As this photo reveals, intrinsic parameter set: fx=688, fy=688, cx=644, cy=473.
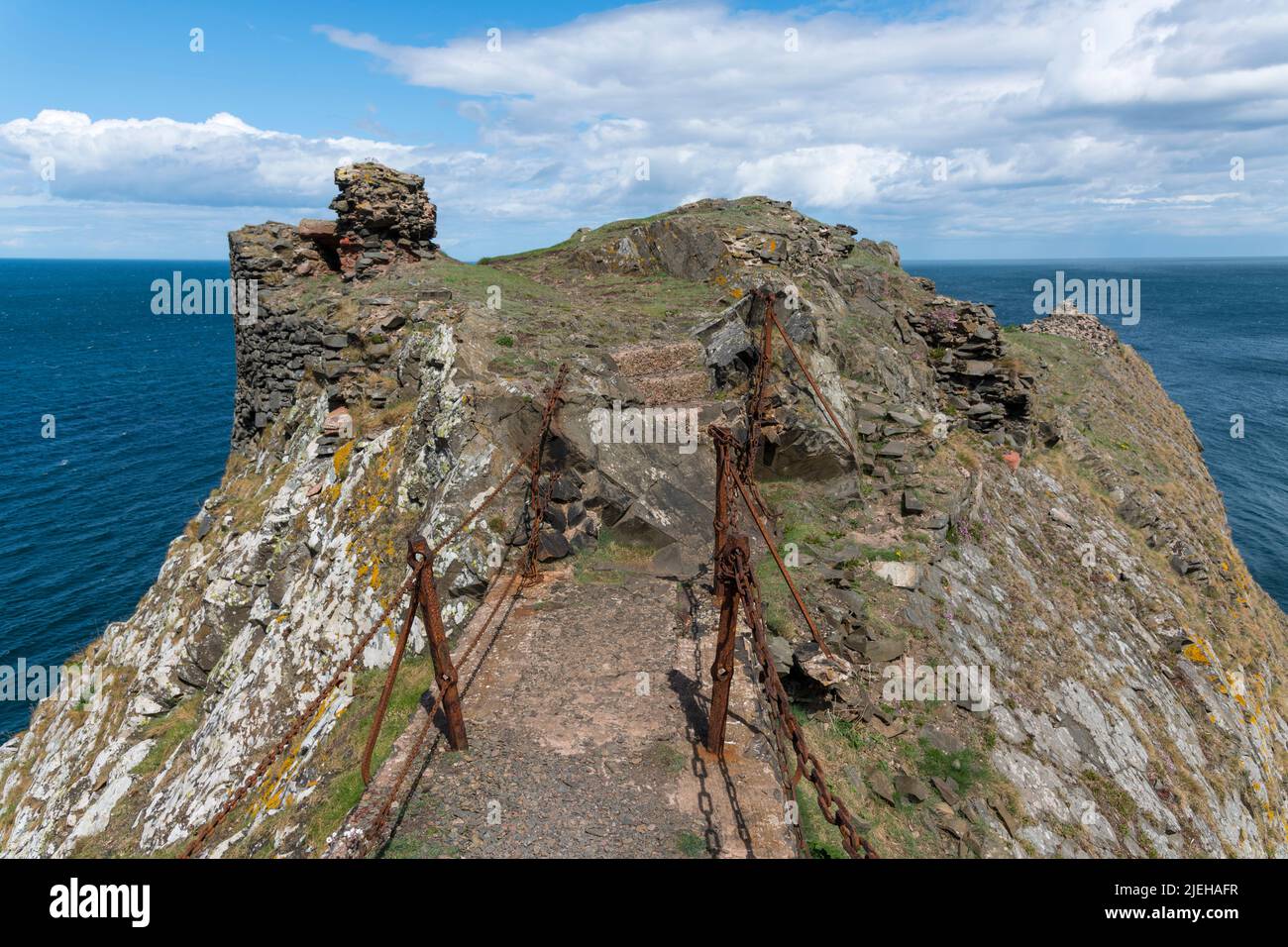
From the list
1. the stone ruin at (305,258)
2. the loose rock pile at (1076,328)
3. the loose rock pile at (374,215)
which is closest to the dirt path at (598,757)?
the stone ruin at (305,258)

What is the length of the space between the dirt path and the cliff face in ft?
4.12

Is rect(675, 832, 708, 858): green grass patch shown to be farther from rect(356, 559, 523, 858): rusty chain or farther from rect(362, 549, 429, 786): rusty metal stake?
rect(362, 549, 429, 786): rusty metal stake

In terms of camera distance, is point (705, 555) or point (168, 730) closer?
point (705, 555)

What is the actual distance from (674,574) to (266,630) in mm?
8614

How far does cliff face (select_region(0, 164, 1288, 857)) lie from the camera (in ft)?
37.5

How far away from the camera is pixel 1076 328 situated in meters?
49.7

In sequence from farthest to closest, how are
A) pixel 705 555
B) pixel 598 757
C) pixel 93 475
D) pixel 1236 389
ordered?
pixel 1236 389, pixel 93 475, pixel 705 555, pixel 598 757

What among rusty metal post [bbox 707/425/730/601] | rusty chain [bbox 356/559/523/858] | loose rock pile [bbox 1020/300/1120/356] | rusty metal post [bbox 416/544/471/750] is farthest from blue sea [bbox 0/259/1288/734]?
rusty metal post [bbox 707/425/730/601]

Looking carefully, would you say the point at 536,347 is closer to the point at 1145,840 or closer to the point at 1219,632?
the point at 1145,840

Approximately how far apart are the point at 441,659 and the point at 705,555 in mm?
6739

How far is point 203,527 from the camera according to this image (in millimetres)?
20094

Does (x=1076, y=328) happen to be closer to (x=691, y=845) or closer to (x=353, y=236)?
(x=353, y=236)

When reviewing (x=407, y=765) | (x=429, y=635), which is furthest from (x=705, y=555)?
(x=407, y=765)
